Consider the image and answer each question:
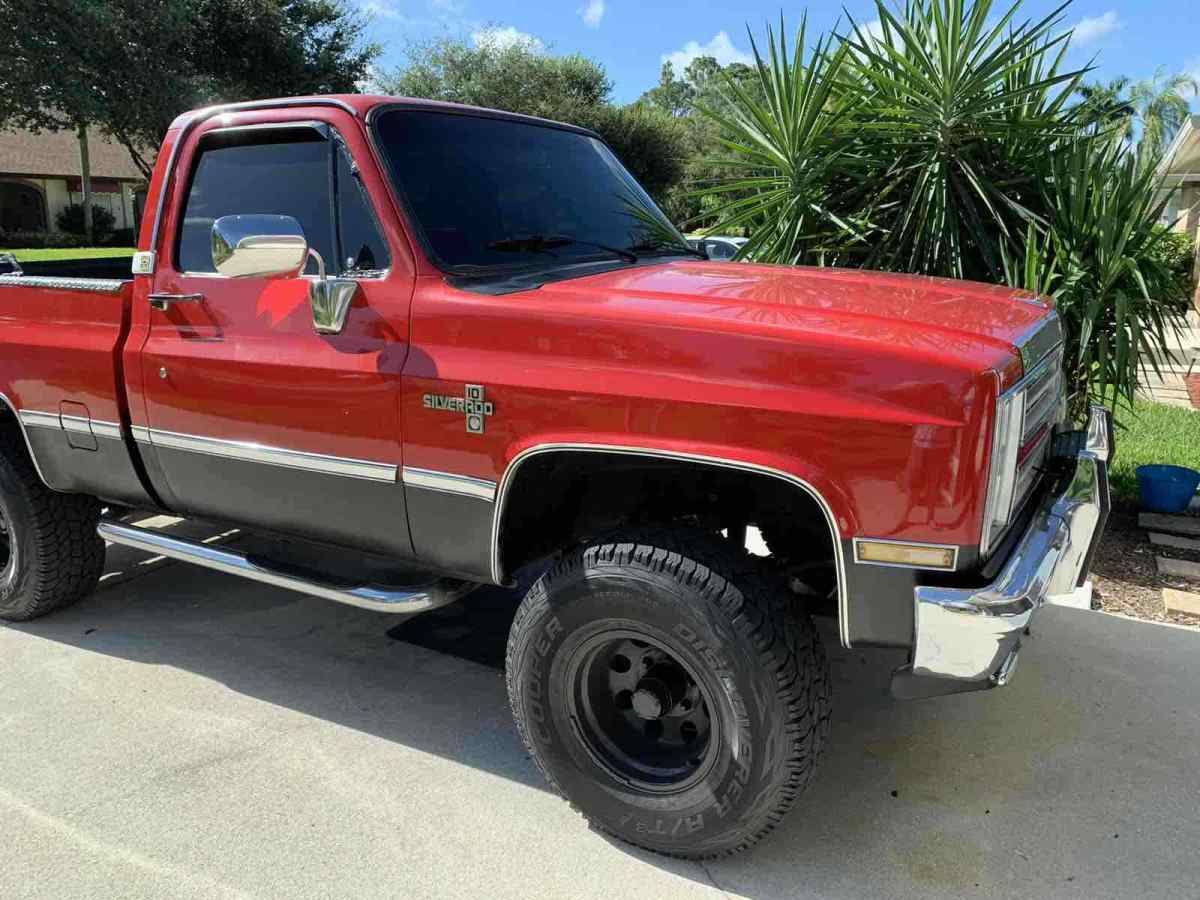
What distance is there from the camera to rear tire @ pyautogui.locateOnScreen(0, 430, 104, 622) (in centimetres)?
402

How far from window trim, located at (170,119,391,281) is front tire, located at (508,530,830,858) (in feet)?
3.77

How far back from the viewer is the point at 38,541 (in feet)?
13.3

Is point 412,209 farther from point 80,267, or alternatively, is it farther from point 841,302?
point 80,267

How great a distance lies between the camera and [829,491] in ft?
7.54

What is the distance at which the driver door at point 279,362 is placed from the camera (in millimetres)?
2930

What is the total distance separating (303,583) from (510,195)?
1.46 m

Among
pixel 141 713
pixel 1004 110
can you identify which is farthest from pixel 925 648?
pixel 1004 110

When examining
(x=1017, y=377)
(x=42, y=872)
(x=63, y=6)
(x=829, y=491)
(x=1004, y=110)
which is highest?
(x=63, y=6)

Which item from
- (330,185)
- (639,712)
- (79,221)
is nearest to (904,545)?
(639,712)

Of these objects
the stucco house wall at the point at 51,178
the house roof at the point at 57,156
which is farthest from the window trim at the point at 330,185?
the stucco house wall at the point at 51,178

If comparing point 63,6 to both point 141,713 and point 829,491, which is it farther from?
point 829,491

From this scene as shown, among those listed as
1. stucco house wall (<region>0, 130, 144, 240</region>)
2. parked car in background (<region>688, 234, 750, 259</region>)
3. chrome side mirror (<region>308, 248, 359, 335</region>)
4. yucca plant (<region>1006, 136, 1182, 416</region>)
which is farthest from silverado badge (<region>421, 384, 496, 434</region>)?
stucco house wall (<region>0, 130, 144, 240</region>)

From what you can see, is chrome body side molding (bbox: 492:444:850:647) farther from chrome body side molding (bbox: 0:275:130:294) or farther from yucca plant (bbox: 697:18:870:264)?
yucca plant (bbox: 697:18:870:264)

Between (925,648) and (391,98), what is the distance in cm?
235
